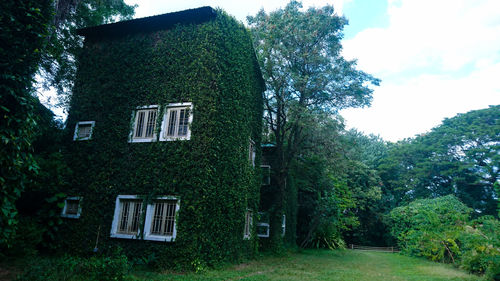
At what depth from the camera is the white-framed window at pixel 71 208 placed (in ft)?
35.4

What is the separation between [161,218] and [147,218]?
471 millimetres

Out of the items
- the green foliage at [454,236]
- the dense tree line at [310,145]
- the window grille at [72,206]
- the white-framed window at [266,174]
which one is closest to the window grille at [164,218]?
the window grille at [72,206]

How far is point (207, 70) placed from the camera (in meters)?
10.5

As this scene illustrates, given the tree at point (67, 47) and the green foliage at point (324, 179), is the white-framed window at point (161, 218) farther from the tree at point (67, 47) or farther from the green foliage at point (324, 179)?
the green foliage at point (324, 179)

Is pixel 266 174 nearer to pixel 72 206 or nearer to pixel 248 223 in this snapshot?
pixel 248 223

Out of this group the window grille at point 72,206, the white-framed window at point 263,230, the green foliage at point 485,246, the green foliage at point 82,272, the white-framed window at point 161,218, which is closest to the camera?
the green foliage at point 82,272

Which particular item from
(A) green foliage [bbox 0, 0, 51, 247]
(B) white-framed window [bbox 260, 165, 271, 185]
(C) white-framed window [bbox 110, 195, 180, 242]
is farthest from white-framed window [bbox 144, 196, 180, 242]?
(B) white-framed window [bbox 260, 165, 271, 185]

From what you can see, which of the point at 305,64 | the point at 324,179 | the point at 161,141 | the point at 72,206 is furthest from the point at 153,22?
the point at 324,179

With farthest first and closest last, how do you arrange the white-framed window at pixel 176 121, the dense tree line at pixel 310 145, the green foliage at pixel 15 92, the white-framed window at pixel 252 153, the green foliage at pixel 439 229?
the green foliage at pixel 439 229
the white-framed window at pixel 252 153
the white-framed window at pixel 176 121
the dense tree line at pixel 310 145
the green foliage at pixel 15 92

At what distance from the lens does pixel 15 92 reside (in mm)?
5410

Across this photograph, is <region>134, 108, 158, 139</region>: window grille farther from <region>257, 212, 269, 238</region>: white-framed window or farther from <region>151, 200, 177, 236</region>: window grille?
<region>257, 212, 269, 238</region>: white-framed window

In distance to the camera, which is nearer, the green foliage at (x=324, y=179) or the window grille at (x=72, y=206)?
the window grille at (x=72, y=206)

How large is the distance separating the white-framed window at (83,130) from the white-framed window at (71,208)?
2367mm

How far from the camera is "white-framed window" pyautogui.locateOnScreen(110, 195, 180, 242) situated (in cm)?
955
